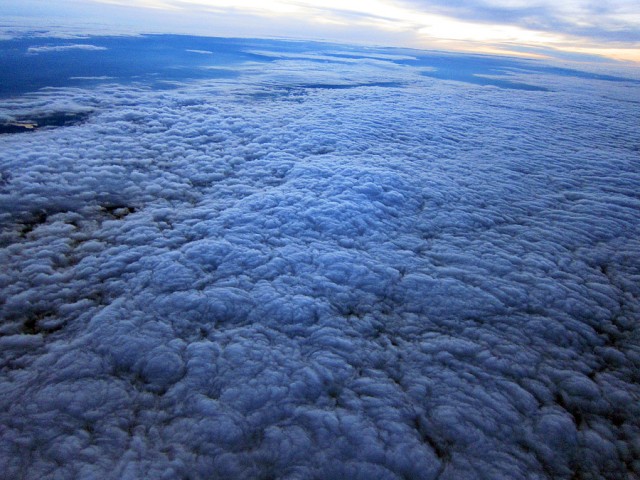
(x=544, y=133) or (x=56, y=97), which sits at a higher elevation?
(x=544, y=133)

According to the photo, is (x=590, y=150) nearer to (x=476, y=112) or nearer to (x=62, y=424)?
(x=476, y=112)

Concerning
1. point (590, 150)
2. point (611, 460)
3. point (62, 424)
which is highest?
point (590, 150)

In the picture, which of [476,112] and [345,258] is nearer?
[345,258]

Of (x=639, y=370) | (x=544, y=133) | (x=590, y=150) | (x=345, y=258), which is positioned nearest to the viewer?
(x=639, y=370)

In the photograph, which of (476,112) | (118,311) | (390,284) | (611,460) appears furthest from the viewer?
(476,112)

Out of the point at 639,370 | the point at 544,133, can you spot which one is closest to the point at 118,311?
the point at 639,370

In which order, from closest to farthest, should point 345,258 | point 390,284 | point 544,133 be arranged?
point 390,284, point 345,258, point 544,133

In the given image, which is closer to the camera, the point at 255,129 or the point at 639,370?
the point at 639,370

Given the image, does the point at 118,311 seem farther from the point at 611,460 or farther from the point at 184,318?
the point at 611,460

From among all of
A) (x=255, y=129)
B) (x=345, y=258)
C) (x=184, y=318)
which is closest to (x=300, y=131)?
(x=255, y=129)

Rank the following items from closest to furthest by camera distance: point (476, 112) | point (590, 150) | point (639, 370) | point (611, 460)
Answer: point (611, 460) < point (639, 370) < point (590, 150) < point (476, 112)
